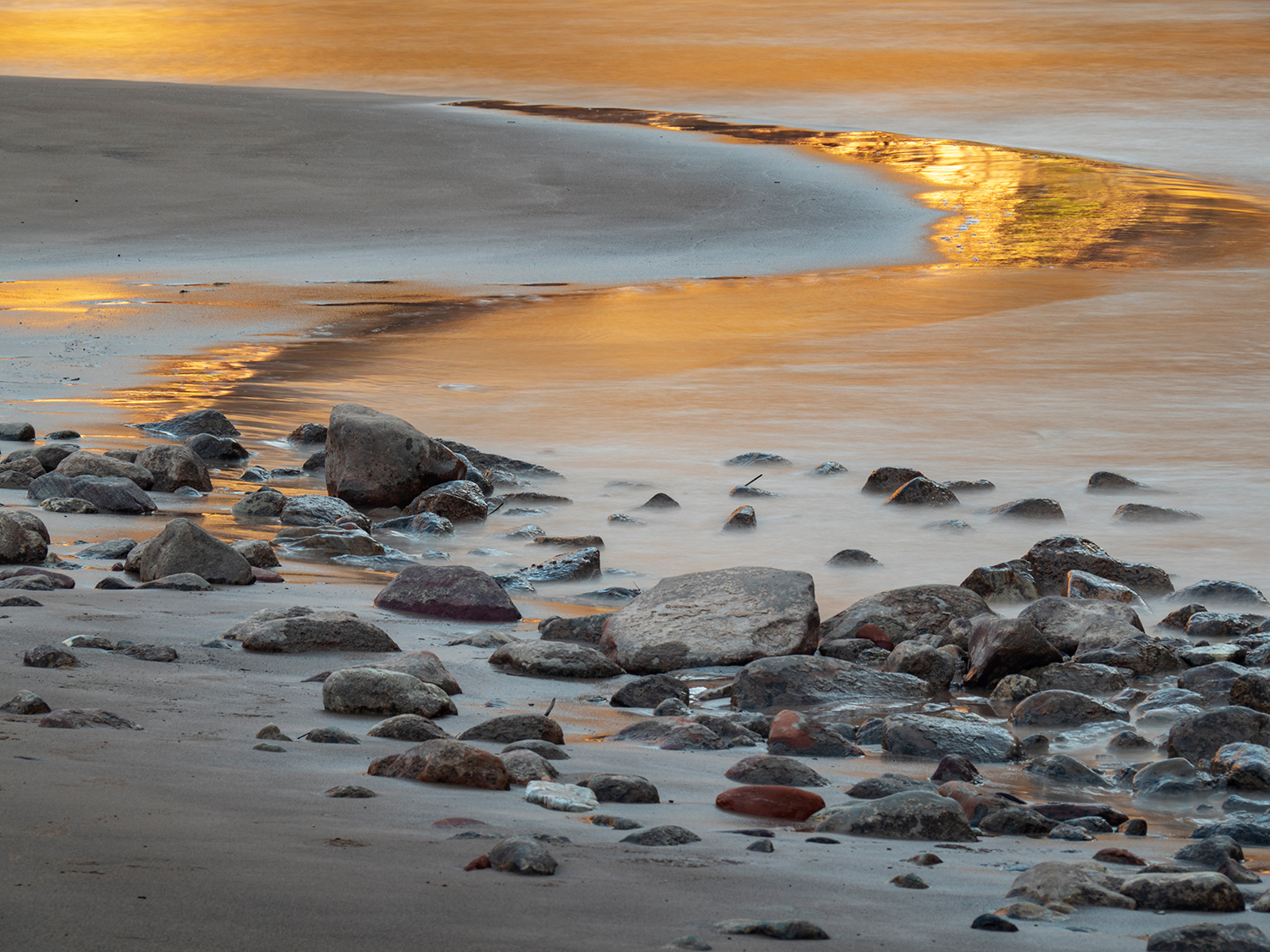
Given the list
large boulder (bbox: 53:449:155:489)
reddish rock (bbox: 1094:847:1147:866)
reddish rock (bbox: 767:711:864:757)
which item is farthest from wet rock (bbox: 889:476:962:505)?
reddish rock (bbox: 1094:847:1147:866)

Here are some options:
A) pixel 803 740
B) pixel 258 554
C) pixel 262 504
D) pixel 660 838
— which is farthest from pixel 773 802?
pixel 262 504

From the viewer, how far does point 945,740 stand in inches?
117

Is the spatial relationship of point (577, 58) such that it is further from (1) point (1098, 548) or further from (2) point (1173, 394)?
(1) point (1098, 548)

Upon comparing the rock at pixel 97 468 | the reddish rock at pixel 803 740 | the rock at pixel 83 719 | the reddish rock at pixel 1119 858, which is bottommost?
the reddish rock at pixel 1119 858

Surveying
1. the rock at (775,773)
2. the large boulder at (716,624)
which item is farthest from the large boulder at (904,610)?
the rock at (775,773)

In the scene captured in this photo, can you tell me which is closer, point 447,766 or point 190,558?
point 447,766

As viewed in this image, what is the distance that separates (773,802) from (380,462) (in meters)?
3.26

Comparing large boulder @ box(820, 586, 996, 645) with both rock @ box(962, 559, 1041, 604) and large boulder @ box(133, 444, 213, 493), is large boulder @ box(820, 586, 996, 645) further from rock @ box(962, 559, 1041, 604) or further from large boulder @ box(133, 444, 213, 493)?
large boulder @ box(133, 444, 213, 493)

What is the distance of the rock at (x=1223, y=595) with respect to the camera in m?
4.30

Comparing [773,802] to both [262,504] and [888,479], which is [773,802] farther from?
[888,479]

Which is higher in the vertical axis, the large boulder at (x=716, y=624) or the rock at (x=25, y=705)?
the large boulder at (x=716, y=624)

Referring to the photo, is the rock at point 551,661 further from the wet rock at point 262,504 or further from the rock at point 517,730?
the wet rock at point 262,504

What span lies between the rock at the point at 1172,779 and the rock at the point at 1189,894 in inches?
31.7

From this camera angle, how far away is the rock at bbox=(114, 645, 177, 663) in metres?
3.06
